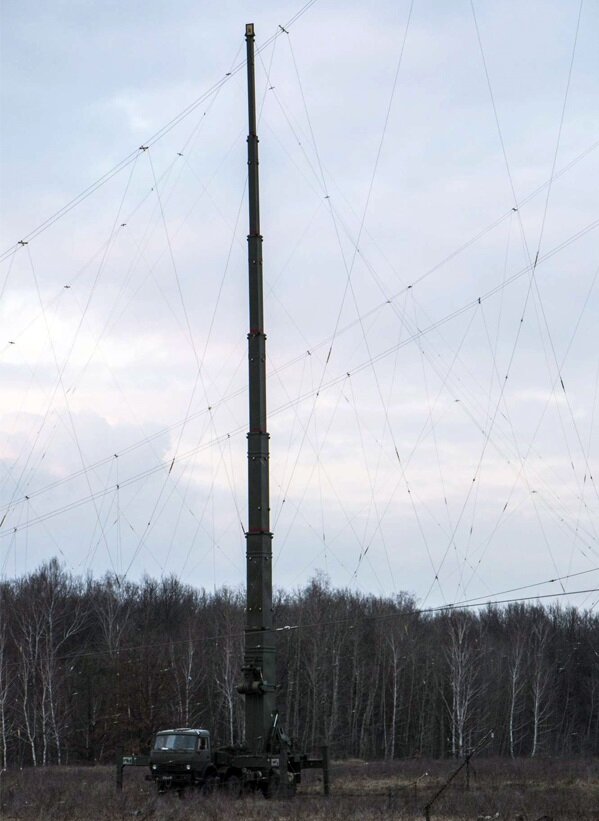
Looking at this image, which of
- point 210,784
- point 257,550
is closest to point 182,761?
point 210,784

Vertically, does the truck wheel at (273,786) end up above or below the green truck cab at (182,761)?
below

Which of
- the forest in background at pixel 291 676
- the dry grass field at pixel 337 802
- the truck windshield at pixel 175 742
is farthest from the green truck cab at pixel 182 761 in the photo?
the forest in background at pixel 291 676

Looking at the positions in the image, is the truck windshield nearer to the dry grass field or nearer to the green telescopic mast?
the dry grass field

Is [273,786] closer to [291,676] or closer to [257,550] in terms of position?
[257,550]

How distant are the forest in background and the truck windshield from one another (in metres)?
31.9

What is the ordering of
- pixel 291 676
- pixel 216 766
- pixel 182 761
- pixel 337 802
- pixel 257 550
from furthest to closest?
1. pixel 291 676
2. pixel 182 761
3. pixel 257 550
4. pixel 216 766
5. pixel 337 802

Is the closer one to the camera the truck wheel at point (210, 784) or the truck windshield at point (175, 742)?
the truck wheel at point (210, 784)

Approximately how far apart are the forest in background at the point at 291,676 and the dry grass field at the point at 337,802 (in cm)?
3314

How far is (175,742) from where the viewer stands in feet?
122

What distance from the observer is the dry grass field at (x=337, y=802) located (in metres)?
26.7

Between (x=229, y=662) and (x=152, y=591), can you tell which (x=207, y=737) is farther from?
(x=152, y=591)

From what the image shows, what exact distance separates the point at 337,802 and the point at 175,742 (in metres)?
8.46

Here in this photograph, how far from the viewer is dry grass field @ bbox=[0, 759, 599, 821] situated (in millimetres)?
26688

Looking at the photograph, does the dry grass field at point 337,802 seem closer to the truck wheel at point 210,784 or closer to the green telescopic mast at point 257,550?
the truck wheel at point 210,784
